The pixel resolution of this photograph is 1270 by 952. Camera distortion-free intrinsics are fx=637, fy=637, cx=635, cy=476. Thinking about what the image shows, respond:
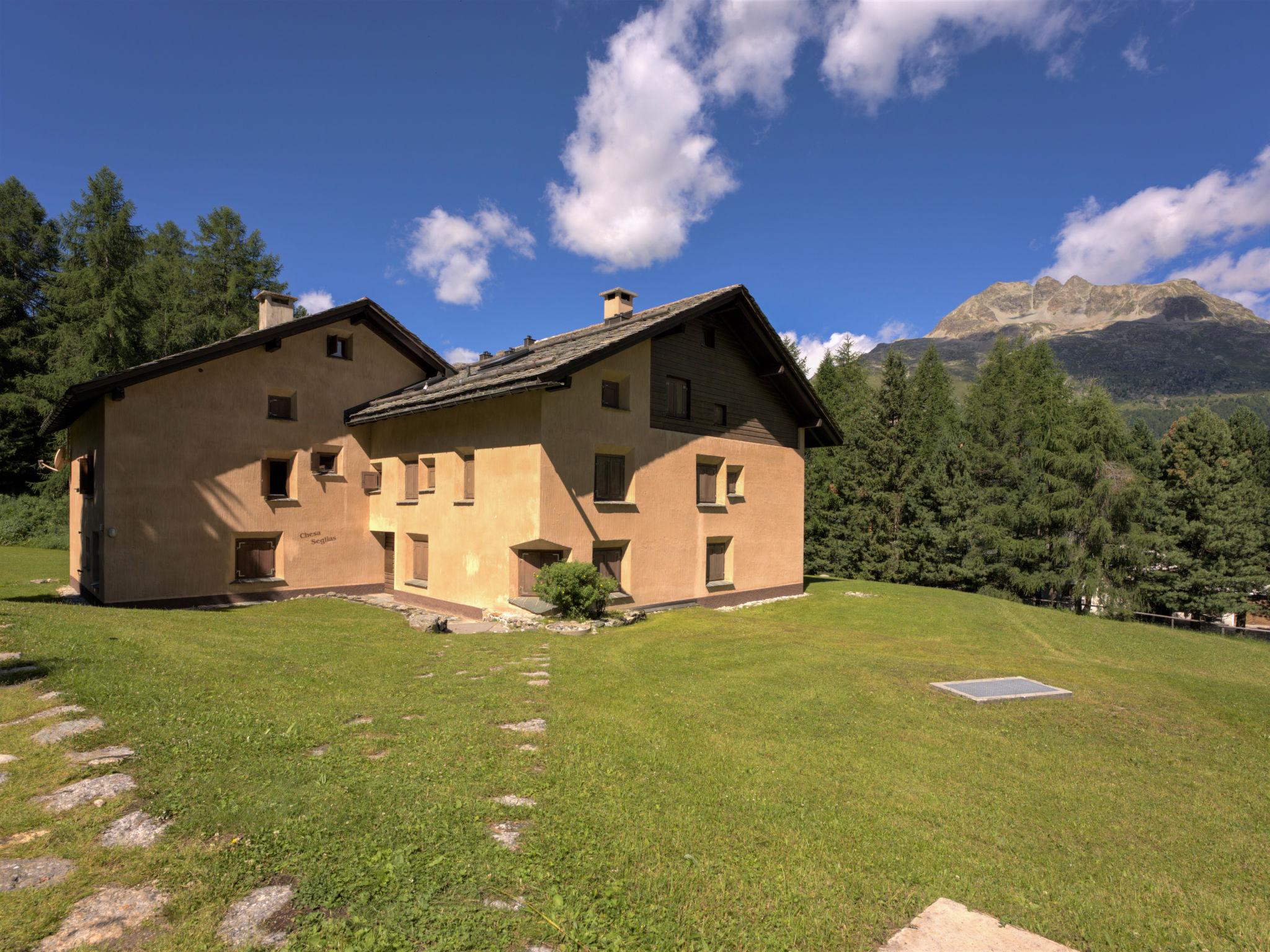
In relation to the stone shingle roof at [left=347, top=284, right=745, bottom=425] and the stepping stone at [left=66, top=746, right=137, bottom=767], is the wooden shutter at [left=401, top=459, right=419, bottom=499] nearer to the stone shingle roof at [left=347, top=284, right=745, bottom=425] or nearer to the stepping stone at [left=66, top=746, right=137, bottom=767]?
the stone shingle roof at [left=347, top=284, right=745, bottom=425]

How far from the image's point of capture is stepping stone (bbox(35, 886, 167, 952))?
3479mm

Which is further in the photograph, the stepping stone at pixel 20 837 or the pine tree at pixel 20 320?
the pine tree at pixel 20 320

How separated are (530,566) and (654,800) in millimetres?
12356

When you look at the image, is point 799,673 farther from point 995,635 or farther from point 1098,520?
point 1098,520

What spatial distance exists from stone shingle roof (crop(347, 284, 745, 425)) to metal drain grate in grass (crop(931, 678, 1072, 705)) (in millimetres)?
10789

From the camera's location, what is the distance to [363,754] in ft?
21.2

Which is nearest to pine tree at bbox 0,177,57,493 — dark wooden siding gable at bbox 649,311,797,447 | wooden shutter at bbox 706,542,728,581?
dark wooden siding gable at bbox 649,311,797,447

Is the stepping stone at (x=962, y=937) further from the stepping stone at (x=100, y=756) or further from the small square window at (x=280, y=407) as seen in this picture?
the small square window at (x=280, y=407)

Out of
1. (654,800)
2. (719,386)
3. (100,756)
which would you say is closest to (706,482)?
(719,386)

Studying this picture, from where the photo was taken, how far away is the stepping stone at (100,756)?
571 cm

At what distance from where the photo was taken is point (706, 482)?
22.2m

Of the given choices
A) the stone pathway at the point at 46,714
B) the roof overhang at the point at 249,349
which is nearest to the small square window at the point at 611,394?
the roof overhang at the point at 249,349

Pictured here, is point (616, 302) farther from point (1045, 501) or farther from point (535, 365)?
point (1045, 501)

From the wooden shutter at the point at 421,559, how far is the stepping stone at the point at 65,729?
15.2 m
